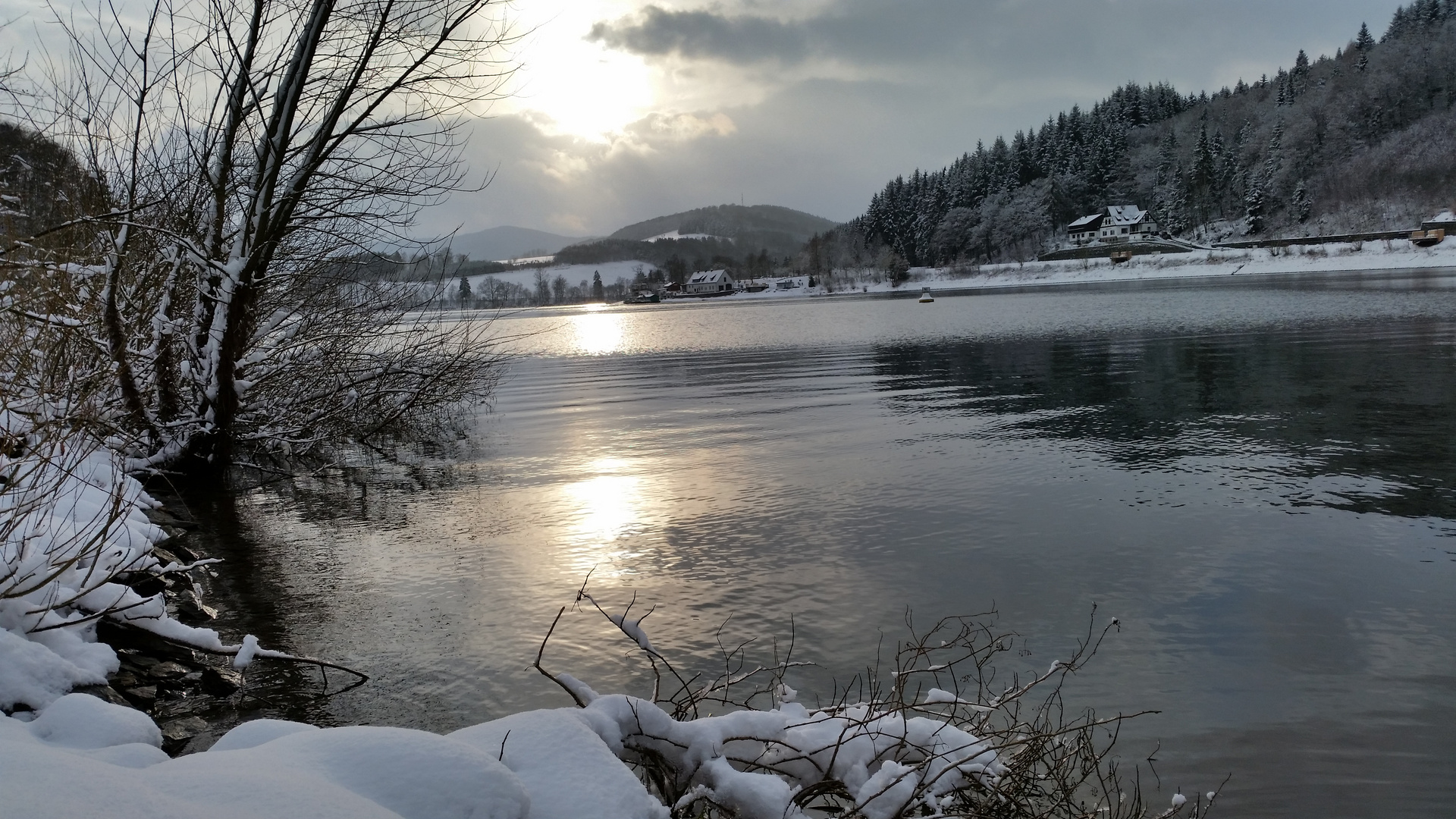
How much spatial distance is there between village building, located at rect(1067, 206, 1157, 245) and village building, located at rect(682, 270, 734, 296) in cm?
6797

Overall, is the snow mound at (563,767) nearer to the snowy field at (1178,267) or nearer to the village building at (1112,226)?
the snowy field at (1178,267)

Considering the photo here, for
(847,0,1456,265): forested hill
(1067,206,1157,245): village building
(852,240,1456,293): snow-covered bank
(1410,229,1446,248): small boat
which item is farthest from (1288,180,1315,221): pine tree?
(1410,229,1446,248): small boat

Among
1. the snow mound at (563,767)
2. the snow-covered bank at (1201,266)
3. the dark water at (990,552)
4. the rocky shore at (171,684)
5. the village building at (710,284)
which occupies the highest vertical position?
the village building at (710,284)

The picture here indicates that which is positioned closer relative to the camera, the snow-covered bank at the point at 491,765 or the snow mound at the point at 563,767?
the snow-covered bank at the point at 491,765

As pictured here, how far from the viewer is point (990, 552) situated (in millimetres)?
10961

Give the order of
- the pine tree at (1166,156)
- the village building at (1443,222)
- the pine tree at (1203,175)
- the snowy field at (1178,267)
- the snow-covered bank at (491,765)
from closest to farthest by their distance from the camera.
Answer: the snow-covered bank at (491,765)
the snowy field at (1178,267)
the village building at (1443,222)
the pine tree at (1203,175)
the pine tree at (1166,156)

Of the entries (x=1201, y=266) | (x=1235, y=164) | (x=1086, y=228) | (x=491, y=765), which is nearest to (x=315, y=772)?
(x=491, y=765)

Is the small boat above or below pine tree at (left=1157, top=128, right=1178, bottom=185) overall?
below

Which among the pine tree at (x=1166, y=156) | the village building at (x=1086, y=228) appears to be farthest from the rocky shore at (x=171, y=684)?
the pine tree at (x=1166, y=156)

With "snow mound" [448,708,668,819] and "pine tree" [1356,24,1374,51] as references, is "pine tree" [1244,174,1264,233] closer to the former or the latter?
"pine tree" [1356,24,1374,51]

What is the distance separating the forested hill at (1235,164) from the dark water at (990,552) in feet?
384

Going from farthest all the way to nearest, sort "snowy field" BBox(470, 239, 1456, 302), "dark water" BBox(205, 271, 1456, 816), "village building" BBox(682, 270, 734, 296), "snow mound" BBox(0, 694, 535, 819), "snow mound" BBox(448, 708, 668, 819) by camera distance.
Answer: "village building" BBox(682, 270, 734, 296), "snowy field" BBox(470, 239, 1456, 302), "dark water" BBox(205, 271, 1456, 816), "snow mound" BBox(448, 708, 668, 819), "snow mound" BBox(0, 694, 535, 819)

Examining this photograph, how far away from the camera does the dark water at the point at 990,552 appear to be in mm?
6965

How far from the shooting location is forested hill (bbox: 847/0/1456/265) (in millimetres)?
123438
